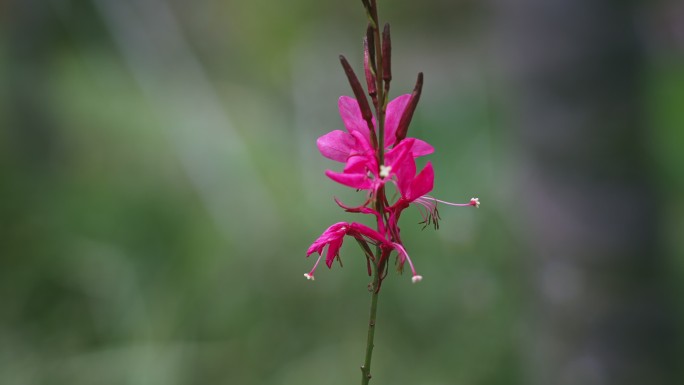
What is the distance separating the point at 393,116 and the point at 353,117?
0.04 metres

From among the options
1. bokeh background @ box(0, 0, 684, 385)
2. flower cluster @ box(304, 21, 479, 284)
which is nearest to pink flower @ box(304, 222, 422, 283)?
flower cluster @ box(304, 21, 479, 284)

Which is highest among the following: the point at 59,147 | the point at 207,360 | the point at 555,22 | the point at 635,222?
the point at 555,22

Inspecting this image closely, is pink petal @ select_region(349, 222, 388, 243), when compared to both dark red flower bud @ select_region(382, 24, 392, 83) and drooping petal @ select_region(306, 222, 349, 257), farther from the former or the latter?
dark red flower bud @ select_region(382, 24, 392, 83)

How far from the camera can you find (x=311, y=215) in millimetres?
3203

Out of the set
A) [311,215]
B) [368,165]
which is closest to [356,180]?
[368,165]

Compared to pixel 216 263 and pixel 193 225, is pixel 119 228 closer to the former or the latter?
pixel 193 225

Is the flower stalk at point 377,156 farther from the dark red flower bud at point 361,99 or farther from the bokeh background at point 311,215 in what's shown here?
the bokeh background at point 311,215

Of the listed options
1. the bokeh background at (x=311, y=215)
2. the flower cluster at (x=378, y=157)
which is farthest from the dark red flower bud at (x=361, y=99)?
the bokeh background at (x=311, y=215)

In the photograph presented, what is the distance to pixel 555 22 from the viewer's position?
1.67 meters

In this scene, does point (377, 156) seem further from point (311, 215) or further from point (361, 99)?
point (311, 215)

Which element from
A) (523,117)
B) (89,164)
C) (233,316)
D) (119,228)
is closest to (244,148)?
(89,164)

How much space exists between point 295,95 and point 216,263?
2586 mm

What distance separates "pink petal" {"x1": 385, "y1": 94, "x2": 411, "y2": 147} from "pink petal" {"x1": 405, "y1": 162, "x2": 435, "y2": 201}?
58 mm

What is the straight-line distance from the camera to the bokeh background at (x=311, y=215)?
1623 millimetres
